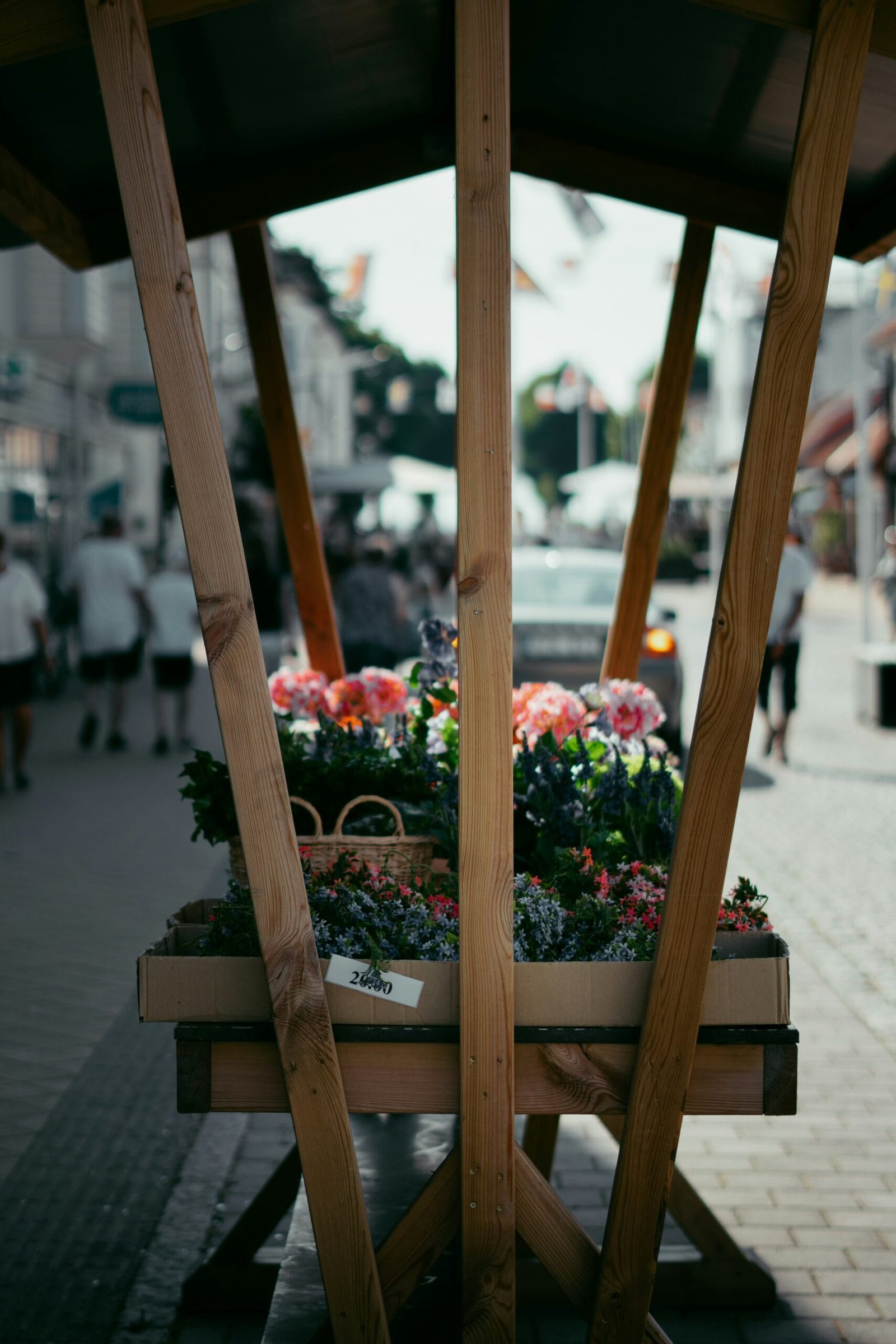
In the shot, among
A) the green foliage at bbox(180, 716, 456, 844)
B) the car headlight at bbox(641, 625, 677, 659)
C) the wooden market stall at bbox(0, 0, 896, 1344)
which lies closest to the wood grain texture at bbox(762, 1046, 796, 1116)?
the wooden market stall at bbox(0, 0, 896, 1344)

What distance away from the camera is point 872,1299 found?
348cm

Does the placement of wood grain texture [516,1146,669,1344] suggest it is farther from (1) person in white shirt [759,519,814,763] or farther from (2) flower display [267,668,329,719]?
(1) person in white shirt [759,519,814,763]

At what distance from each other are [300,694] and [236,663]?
1965 millimetres

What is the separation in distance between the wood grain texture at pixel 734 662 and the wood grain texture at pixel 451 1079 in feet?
0.29

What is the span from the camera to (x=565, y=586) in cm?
1232

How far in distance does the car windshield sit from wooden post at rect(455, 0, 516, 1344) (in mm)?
9254

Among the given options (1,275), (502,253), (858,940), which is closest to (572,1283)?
(502,253)

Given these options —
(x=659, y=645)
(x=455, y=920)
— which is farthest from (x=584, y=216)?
(x=455, y=920)

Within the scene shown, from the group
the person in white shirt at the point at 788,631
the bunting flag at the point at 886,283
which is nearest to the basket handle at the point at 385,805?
the person in white shirt at the point at 788,631

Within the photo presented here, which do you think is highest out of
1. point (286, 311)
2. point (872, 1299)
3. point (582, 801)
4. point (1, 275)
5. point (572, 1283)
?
point (286, 311)

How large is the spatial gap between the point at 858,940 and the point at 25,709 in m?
6.37

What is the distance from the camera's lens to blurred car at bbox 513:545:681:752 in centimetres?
1106

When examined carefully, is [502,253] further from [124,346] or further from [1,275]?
[124,346]

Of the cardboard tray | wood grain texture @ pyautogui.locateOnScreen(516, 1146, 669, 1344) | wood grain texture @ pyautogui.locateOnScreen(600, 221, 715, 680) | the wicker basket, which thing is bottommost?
wood grain texture @ pyautogui.locateOnScreen(516, 1146, 669, 1344)
